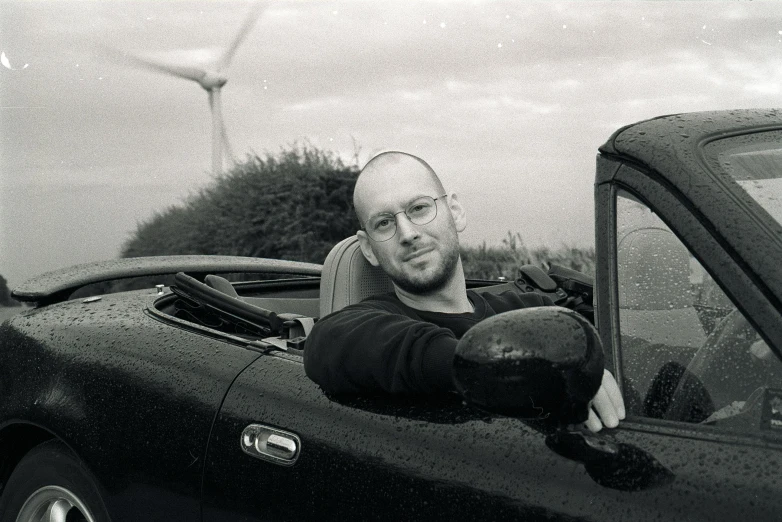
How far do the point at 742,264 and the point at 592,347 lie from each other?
28 centimetres

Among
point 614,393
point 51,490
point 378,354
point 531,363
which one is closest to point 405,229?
point 378,354

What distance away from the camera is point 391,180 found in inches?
102

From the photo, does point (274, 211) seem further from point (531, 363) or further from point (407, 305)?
point (531, 363)

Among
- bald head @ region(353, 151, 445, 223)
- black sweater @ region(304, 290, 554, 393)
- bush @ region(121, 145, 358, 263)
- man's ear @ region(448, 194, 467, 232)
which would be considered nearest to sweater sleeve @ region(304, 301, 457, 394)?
black sweater @ region(304, 290, 554, 393)

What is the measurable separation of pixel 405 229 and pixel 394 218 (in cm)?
6

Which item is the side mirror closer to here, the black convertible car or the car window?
the black convertible car

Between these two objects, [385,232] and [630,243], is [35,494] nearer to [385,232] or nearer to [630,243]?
[385,232]

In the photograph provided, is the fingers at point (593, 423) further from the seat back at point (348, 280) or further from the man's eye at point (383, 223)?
the seat back at point (348, 280)

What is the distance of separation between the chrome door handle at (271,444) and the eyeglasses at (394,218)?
0.62 meters

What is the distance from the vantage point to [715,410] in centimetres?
158

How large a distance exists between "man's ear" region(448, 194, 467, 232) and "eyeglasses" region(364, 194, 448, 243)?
25cm

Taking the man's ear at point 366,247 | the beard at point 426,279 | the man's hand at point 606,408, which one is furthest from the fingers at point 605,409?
the man's ear at point 366,247

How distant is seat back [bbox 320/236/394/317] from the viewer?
2795 millimetres

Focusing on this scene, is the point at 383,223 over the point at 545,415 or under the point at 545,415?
over
